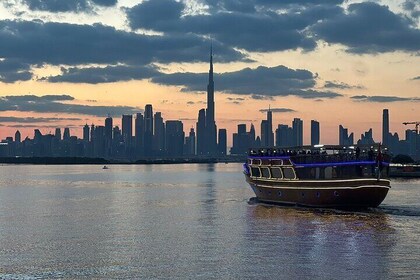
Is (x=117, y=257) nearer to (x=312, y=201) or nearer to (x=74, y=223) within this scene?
(x=74, y=223)

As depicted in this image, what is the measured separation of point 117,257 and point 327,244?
1665 centimetres

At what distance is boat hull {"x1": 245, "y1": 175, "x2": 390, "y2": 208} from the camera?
73562mm

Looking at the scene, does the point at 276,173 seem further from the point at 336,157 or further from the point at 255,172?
the point at 336,157

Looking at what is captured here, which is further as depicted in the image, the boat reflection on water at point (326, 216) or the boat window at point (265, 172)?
the boat window at point (265, 172)

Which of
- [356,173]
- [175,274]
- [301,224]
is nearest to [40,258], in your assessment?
[175,274]

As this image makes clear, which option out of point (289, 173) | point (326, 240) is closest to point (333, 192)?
point (289, 173)

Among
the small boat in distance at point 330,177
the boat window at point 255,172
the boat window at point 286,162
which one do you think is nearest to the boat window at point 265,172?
the small boat in distance at point 330,177

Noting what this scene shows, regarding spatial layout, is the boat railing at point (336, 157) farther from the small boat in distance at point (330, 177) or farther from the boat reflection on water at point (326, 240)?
the boat reflection on water at point (326, 240)

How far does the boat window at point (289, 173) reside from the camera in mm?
81731

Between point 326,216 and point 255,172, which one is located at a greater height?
point 255,172

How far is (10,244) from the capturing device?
177 feet

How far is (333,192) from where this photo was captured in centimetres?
7606

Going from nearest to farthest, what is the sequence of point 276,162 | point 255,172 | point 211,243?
point 211,243, point 276,162, point 255,172

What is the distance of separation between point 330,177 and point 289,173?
7.00m
